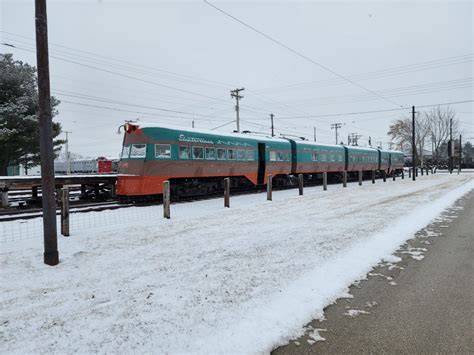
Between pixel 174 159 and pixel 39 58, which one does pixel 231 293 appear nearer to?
pixel 39 58

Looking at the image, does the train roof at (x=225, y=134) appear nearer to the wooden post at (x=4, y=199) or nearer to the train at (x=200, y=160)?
the train at (x=200, y=160)

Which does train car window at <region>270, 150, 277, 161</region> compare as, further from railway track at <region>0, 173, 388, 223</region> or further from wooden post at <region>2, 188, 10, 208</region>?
wooden post at <region>2, 188, 10, 208</region>

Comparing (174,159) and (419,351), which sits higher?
(174,159)

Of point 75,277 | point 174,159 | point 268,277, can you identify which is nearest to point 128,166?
point 174,159

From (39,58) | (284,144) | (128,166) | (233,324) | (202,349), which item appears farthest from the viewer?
(284,144)

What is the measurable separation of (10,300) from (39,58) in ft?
11.5

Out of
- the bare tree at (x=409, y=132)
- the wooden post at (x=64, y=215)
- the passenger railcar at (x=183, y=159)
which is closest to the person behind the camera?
the wooden post at (x=64, y=215)

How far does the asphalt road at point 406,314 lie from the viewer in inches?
120

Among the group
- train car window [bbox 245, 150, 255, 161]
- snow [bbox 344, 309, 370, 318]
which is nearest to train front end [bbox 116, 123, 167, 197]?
train car window [bbox 245, 150, 255, 161]

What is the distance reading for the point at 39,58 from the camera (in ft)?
18.3

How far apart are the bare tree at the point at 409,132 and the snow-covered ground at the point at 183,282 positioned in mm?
66034

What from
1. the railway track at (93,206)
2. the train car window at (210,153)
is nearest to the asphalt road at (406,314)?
the railway track at (93,206)

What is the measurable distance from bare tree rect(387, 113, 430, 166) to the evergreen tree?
199ft

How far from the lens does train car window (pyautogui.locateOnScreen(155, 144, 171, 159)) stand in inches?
553
